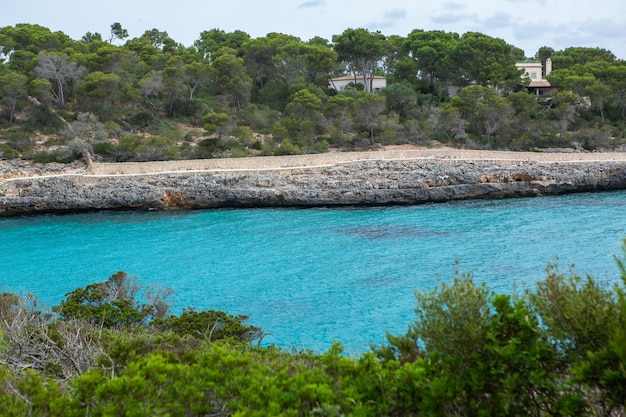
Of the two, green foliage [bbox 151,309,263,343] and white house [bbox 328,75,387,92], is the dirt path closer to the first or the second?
white house [bbox 328,75,387,92]

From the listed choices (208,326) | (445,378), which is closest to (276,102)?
(208,326)

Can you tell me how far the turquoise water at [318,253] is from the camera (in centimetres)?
1644

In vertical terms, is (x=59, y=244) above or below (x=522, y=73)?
below

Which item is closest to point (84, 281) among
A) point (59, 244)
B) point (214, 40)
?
point (59, 244)

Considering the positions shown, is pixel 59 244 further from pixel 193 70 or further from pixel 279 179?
pixel 193 70

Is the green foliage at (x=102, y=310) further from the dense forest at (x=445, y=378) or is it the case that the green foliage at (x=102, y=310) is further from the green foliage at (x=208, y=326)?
the dense forest at (x=445, y=378)

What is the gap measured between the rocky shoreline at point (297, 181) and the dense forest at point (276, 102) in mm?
3281

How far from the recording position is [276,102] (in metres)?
48.6

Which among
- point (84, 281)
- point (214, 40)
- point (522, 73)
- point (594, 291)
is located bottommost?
point (84, 281)

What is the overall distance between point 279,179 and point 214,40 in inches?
1402

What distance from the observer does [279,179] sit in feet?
106

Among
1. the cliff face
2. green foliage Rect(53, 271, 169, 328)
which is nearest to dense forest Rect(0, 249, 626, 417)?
green foliage Rect(53, 271, 169, 328)

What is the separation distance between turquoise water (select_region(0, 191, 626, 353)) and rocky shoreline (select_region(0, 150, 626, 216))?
2.77 feet

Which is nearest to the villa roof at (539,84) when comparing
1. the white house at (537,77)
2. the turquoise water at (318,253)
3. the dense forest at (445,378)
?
the white house at (537,77)
